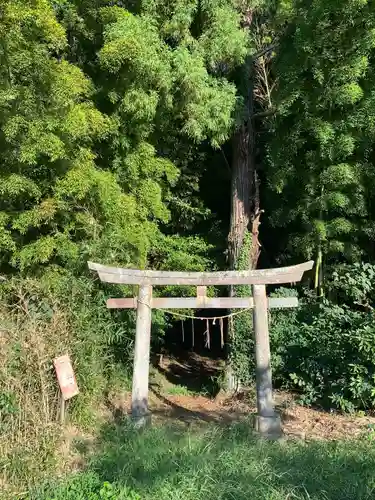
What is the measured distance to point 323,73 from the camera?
25.8 feet

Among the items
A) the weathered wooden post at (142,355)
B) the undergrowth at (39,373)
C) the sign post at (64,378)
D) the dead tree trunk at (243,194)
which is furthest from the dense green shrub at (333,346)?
the sign post at (64,378)

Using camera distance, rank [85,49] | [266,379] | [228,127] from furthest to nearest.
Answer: [85,49] → [228,127] → [266,379]

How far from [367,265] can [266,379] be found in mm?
2825

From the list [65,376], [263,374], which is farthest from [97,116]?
[263,374]

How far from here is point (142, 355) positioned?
6.23m

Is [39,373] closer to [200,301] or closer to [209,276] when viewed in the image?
[200,301]

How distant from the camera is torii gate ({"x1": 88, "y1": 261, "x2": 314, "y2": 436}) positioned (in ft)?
19.9

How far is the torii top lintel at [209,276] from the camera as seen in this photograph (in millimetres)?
6172

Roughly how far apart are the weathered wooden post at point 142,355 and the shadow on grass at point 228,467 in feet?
2.47

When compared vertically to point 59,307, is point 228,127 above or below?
above

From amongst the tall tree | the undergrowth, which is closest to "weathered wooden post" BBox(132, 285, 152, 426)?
the undergrowth

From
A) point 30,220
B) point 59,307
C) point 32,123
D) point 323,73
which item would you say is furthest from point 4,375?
point 323,73

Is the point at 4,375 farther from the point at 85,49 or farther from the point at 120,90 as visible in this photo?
the point at 85,49

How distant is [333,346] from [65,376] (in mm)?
4311
